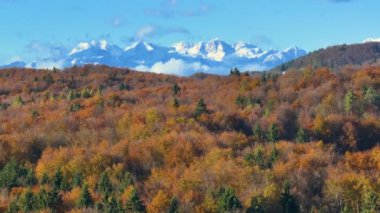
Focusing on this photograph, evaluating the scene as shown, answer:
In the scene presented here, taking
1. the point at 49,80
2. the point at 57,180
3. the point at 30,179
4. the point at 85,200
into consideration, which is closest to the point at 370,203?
the point at 85,200

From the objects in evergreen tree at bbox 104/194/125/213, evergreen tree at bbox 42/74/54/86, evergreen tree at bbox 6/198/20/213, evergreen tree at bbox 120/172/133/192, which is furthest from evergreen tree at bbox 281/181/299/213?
evergreen tree at bbox 42/74/54/86

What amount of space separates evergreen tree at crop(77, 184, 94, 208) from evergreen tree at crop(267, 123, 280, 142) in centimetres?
4265

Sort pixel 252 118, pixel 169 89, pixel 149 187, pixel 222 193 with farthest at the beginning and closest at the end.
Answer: pixel 169 89
pixel 252 118
pixel 149 187
pixel 222 193

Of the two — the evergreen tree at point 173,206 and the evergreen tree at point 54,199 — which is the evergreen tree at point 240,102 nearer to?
the evergreen tree at point 173,206

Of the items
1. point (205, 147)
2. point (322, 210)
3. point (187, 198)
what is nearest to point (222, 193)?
point (187, 198)

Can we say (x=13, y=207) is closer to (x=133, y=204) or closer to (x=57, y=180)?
(x=133, y=204)

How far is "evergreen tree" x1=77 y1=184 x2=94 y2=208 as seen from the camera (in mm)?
67738

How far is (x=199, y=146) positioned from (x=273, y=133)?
14159 mm

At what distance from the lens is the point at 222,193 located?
224ft

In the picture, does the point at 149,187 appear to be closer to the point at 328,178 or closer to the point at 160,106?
the point at 328,178

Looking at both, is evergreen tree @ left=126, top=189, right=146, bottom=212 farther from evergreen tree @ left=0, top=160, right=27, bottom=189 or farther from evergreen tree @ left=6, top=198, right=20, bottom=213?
evergreen tree @ left=0, top=160, right=27, bottom=189

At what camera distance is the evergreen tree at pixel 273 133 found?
105 m

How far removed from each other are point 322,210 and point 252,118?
47.3 m

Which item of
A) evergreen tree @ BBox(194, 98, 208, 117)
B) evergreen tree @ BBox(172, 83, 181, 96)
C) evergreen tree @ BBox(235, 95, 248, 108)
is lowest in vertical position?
evergreen tree @ BBox(194, 98, 208, 117)
